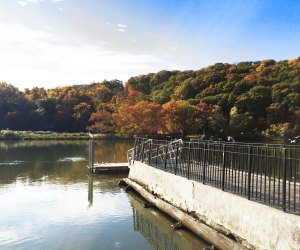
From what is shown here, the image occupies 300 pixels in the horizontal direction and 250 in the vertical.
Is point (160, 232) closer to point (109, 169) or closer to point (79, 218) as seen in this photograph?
point (79, 218)

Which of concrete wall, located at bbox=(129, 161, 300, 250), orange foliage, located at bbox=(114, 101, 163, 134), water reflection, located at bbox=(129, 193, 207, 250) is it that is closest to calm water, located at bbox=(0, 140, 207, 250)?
water reflection, located at bbox=(129, 193, 207, 250)

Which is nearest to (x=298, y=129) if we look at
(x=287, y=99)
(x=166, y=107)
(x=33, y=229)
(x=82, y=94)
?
(x=287, y=99)

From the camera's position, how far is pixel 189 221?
12.5m

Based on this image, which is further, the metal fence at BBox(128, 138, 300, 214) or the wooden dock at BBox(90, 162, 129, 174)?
the wooden dock at BBox(90, 162, 129, 174)

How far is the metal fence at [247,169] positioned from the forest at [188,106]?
4678 cm

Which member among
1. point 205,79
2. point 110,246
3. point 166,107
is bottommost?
point 110,246

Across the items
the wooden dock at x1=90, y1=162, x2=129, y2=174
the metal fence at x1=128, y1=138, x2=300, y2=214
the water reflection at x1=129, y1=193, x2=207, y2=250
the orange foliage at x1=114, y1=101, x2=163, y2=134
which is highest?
the orange foliage at x1=114, y1=101, x2=163, y2=134

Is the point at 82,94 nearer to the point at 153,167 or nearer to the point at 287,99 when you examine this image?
the point at 287,99

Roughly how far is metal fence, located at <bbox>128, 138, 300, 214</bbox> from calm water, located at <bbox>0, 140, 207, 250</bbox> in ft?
6.28

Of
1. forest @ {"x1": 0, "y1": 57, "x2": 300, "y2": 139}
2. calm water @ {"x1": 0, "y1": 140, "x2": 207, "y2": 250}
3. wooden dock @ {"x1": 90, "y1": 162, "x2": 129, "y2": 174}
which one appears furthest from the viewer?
forest @ {"x1": 0, "y1": 57, "x2": 300, "y2": 139}

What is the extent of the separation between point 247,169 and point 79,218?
21.6 feet

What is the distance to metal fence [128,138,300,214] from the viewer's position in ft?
30.8

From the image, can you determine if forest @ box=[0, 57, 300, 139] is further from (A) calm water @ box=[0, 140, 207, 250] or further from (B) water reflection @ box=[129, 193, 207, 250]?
(B) water reflection @ box=[129, 193, 207, 250]

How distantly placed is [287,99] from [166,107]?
20.2m
